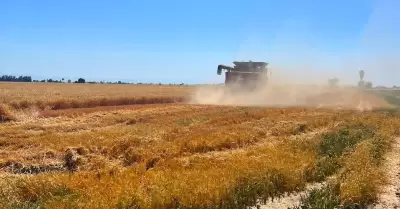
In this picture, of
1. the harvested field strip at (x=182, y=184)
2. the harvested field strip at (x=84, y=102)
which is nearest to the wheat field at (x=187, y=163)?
the harvested field strip at (x=182, y=184)

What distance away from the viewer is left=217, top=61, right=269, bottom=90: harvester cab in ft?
164

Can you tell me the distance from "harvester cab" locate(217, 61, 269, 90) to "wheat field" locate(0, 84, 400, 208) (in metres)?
24.3

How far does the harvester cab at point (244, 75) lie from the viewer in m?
50.1

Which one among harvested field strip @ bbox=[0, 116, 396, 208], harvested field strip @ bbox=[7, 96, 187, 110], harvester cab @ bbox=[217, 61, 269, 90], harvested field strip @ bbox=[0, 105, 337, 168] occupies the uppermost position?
harvester cab @ bbox=[217, 61, 269, 90]

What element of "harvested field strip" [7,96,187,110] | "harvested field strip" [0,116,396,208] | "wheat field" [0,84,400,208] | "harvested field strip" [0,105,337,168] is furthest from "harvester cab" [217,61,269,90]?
"harvested field strip" [0,116,396,208]

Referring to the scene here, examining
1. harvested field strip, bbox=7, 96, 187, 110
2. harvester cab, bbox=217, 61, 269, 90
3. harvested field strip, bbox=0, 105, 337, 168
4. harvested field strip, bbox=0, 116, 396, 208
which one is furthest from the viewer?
harvester cab, bbox=217, 61, 269, 90

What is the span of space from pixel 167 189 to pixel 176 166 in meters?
3.18

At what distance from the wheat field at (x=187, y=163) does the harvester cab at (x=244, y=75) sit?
24.3 metres

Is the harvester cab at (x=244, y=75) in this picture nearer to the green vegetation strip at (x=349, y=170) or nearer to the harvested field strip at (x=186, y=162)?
the harvested field strip at (x=186, y=162)

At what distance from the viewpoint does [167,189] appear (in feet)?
37.0

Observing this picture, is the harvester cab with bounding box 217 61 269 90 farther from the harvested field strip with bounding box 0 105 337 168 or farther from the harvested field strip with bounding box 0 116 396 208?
the harvested field strip with bounding box 0 116 396 208

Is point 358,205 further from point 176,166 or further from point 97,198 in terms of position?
point 97,198

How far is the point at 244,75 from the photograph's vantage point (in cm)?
5044

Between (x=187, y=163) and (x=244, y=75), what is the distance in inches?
1430
